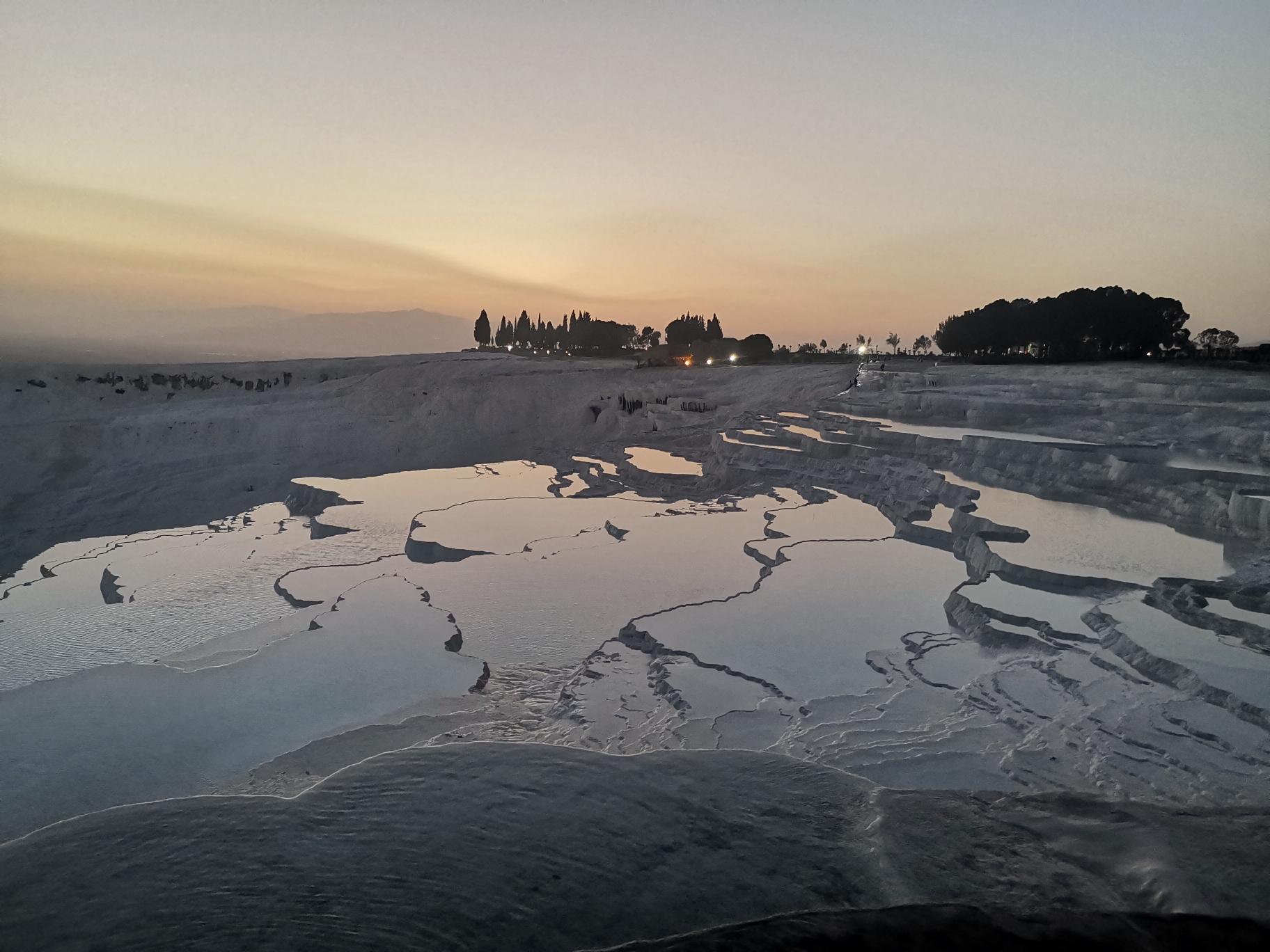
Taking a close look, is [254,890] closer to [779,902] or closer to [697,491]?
[779,902]

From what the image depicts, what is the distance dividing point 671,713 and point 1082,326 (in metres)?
30.9

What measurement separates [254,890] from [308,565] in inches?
194

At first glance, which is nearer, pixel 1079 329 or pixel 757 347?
pixel 1079 329

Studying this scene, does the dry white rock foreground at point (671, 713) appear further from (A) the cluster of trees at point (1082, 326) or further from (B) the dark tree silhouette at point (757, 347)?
(B) the dark tree silhouette at point (757, 347)

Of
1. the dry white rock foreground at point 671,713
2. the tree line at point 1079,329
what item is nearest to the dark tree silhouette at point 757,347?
the tree line at point 1079,329

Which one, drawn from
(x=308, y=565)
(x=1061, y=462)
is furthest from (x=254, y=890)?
(x=1061, y=462)

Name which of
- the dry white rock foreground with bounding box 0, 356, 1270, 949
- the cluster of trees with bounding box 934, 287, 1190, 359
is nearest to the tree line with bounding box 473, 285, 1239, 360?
the cluster of trees with bounding box 934, 287, 1190, 359

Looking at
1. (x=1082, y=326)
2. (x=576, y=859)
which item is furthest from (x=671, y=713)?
(x=1082, y=326)

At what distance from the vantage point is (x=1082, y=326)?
28781 millimetres

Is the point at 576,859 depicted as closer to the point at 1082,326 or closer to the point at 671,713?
the point at 671,713

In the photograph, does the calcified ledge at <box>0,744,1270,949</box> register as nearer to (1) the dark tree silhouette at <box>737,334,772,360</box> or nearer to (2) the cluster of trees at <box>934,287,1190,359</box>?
(2) the cluster of trees at <box>934,287,1190,359</box>

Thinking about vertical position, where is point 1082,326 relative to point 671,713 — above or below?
above

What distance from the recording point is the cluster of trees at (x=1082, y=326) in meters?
27.5

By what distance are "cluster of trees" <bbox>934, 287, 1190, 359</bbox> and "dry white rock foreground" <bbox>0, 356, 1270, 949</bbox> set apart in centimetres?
2064
